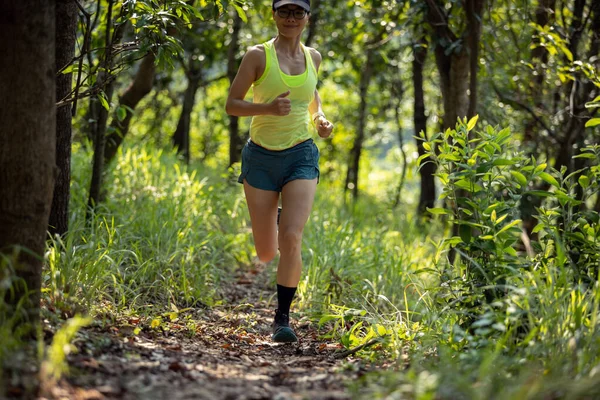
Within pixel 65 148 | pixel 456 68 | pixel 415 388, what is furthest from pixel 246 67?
pixel 456 68

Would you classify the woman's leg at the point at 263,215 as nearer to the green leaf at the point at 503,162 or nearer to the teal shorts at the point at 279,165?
the teal shorts at the point at 279,165

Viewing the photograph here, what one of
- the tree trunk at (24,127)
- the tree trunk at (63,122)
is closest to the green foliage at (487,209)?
the tree trunk at (24,127)

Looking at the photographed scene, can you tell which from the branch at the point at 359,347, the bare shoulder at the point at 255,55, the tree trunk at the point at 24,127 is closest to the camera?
the tree trunk at the point at 24,127

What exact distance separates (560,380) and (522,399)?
0.35 metres

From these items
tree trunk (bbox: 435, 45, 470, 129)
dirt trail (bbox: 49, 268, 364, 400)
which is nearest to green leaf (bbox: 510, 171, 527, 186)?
dirt trail (bbox: 49, 268, 364, 400)

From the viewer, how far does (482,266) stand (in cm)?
358

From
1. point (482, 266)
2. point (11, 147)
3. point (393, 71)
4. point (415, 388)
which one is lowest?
point (415, 388)

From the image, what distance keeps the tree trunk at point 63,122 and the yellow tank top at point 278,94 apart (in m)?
1.21

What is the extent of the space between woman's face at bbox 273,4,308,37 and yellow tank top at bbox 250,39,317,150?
0.11 m

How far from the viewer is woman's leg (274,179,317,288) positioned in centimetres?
404

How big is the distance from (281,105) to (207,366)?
1.38m

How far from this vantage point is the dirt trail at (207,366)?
2.65m

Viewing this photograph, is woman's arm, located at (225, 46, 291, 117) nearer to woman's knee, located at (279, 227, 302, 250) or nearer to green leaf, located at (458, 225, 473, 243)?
woman's knee, located at (279, 227, 302, 250)

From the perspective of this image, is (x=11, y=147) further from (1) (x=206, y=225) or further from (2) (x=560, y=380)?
(1) (x=206, y=225)
